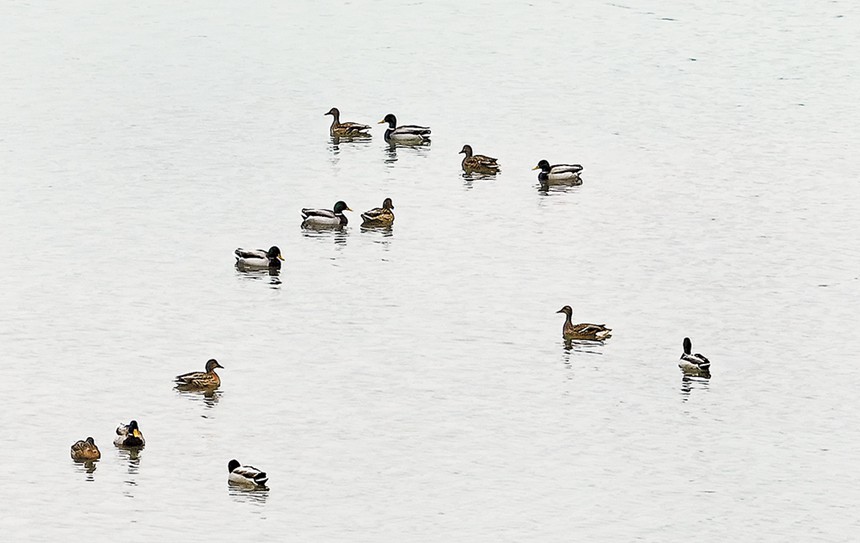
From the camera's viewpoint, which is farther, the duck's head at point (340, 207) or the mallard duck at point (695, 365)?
the duck's head at point (340, 207)

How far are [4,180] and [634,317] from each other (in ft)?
52.5

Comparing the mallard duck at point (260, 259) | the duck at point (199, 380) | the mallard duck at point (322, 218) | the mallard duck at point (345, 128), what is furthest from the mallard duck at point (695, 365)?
the mallard duck at point (345, 128)

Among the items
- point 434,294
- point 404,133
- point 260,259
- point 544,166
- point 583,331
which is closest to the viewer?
point 583,331

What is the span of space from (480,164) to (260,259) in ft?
28.3

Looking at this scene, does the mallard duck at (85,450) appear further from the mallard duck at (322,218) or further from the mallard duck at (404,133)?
the mallard duck at (404,133)

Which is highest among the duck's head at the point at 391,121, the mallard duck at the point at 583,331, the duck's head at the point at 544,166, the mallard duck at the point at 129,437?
the duck's head at the point at 391,121

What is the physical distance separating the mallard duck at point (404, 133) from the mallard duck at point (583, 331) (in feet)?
45.9

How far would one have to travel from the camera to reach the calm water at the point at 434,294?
22.3 metres

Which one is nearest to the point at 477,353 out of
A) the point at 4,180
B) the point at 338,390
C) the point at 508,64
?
the point at 338,390

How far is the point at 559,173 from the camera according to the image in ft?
126

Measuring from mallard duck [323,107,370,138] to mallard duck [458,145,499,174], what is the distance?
13.6 feet

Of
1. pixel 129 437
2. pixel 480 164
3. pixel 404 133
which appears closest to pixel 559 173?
pixel 480 164

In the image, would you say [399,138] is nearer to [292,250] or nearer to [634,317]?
[292,250]

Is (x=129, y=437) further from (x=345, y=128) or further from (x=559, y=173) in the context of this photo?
Result: (x=345, y=128)
